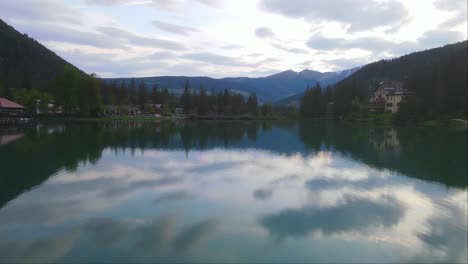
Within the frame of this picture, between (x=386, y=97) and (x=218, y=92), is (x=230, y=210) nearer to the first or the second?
(x=386, y=97)

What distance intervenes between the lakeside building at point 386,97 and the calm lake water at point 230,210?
74.0m

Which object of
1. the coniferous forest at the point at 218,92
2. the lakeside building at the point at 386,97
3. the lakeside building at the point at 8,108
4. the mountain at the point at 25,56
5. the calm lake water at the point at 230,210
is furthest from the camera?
the mountain at the point at 25,56

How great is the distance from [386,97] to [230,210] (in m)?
93.7

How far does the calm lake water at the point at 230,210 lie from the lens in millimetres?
8820

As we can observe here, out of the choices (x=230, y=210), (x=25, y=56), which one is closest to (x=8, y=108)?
(x=230, y=210)

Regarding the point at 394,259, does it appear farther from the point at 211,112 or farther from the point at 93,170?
the point at 211,112

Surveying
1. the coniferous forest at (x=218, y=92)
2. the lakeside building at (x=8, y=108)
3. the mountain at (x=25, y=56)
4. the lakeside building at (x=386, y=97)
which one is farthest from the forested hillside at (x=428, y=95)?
the mountain at (x=25, y=56)

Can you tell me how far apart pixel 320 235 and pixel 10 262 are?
779 cm

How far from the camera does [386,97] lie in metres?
95.5

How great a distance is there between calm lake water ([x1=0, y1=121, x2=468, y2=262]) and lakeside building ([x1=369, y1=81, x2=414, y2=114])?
73998mm

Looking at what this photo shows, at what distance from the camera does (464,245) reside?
30.3 ft

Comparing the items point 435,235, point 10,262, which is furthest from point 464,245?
point 10,262

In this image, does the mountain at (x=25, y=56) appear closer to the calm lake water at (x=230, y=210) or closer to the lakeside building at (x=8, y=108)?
the lakeside building at (x=8, y=108)

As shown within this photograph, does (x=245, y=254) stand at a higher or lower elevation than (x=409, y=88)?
lower
